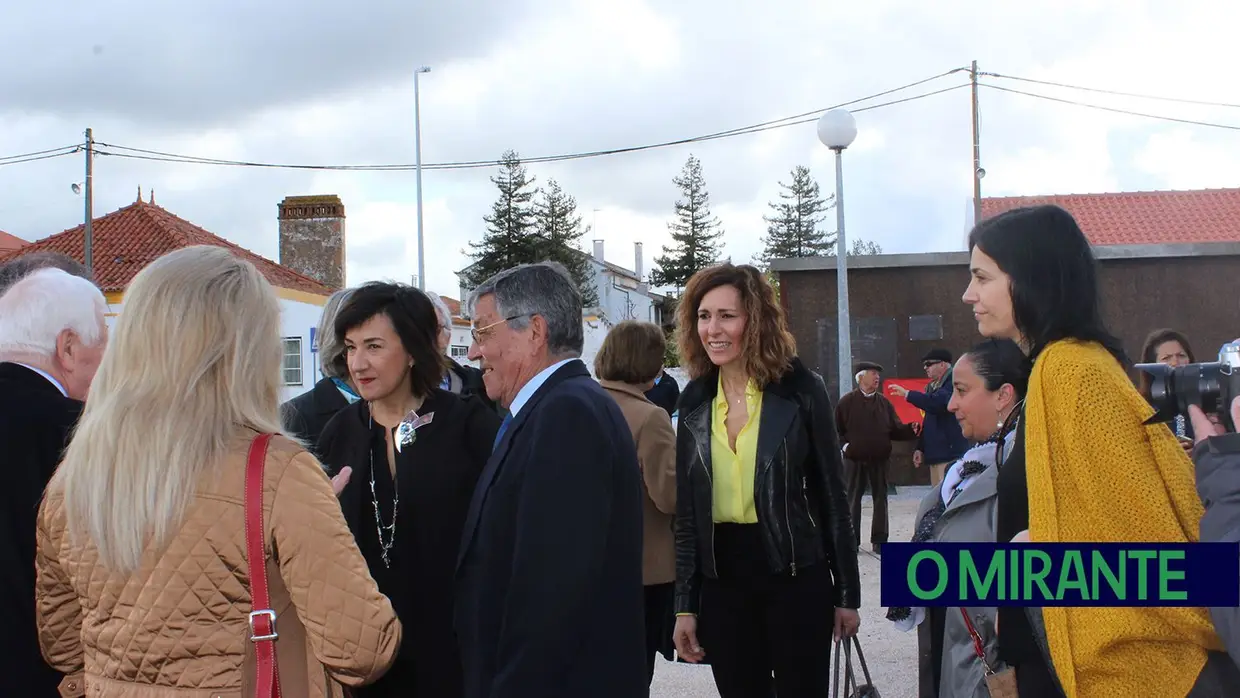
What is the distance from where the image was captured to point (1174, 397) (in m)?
1.98

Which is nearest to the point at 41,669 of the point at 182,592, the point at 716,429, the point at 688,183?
the point at 182,592

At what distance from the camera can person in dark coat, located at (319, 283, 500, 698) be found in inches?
122

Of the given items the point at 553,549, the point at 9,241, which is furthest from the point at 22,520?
the point at 9,241

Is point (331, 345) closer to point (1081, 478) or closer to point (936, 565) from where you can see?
point (936, 565)

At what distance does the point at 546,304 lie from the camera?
2.73 metres

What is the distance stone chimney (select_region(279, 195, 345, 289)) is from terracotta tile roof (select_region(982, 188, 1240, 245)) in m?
19.1

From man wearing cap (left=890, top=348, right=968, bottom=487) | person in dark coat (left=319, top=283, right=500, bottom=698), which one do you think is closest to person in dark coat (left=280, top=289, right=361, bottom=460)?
person in dark coat (left=319, top=283, right=500, bottom=698)

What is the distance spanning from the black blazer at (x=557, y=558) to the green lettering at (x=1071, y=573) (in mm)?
1007

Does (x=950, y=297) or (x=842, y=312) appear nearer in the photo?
(x=842, y=312)

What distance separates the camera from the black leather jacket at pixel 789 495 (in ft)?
11.3

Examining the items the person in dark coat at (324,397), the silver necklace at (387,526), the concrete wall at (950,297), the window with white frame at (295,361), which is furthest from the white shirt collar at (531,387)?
the window with white frame at (295,361)

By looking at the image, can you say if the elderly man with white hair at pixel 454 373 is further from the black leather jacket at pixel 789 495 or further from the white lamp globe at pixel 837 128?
the white lamp globe at pixel 837 128

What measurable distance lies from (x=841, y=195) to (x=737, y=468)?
9358 mm

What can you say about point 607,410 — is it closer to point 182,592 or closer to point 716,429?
point 182,592
